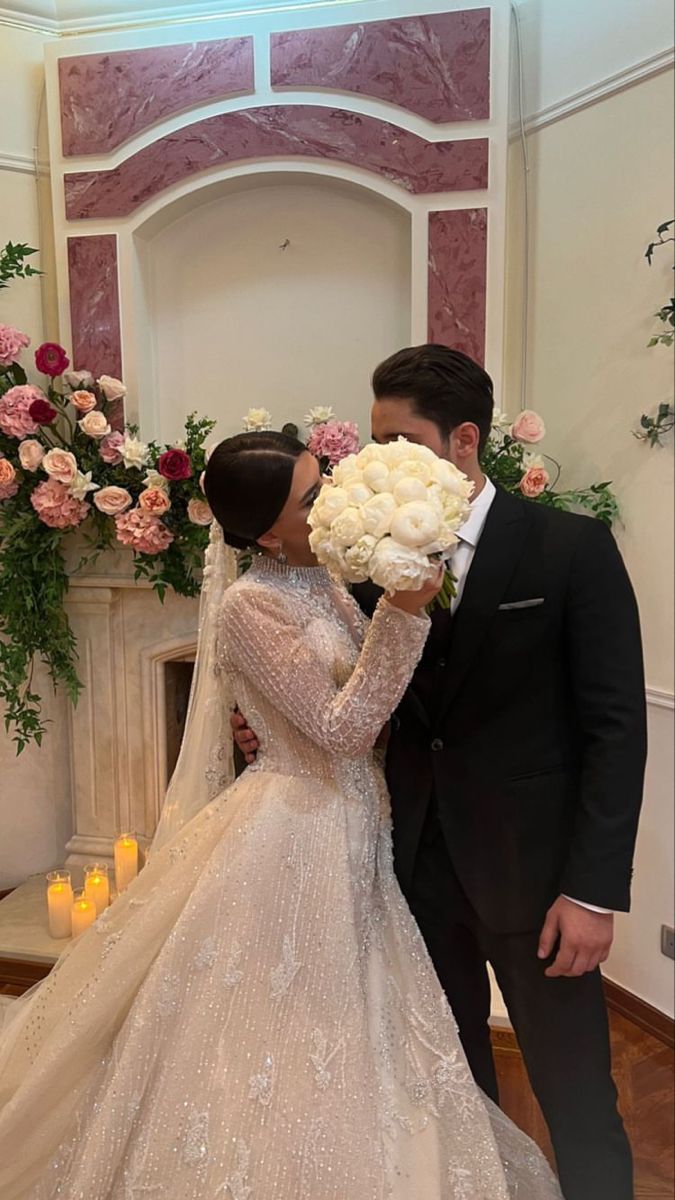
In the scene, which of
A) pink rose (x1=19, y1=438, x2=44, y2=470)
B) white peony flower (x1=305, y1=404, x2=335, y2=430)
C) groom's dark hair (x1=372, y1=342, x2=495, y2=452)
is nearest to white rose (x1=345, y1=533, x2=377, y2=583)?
groom's dark hair (x1=372, y1=342, x2=495, y2=452)

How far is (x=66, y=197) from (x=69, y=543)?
1.09 meters

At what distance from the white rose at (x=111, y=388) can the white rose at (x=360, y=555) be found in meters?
1.78

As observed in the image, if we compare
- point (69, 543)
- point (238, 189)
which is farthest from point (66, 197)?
point (69, 543)

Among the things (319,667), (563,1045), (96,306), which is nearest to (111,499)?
(96,306)

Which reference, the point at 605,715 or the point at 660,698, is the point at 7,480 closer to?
the point at 605,715

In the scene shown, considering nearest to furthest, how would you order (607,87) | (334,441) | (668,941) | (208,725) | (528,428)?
(668,941)
(607,87)
(208,725)
(528,428)
(334,441)

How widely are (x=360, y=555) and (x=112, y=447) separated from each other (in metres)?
1.70

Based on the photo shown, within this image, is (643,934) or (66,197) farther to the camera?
(66,197)

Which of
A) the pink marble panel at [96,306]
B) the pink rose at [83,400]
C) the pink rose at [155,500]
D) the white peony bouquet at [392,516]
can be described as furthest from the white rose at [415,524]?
the pink marble panel at [96,306]

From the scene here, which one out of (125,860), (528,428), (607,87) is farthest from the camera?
(125,860)

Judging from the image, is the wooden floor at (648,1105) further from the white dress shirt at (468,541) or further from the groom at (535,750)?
the white dress shirt at (468,541)

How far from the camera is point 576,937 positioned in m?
1.18

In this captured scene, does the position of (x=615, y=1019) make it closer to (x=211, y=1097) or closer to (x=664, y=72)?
(x=211, y=1097)

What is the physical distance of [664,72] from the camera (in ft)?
2.39
